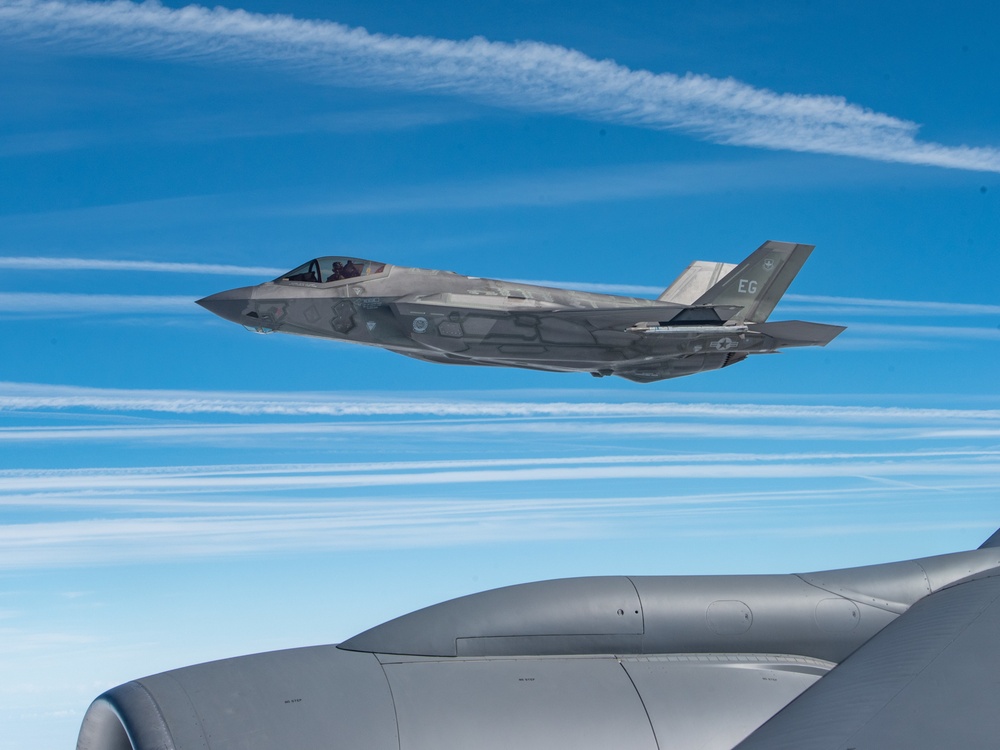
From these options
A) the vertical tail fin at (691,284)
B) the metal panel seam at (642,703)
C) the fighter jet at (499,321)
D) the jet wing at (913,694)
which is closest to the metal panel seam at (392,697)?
the metal panel seam at (642,703)

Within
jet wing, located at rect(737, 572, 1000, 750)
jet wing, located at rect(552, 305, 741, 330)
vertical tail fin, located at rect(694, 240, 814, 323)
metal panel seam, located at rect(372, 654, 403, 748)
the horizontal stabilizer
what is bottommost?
metal panel seam, located at rect(372, 654, 403, 748)

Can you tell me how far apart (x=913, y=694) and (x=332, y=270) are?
52.9 ft

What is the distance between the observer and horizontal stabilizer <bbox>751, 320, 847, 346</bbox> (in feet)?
56.1

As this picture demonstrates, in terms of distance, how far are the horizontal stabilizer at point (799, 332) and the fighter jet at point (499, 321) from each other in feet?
0.07

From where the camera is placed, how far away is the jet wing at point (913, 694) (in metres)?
2.59

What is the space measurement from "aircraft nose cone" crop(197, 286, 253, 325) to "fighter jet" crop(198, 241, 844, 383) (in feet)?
0.07

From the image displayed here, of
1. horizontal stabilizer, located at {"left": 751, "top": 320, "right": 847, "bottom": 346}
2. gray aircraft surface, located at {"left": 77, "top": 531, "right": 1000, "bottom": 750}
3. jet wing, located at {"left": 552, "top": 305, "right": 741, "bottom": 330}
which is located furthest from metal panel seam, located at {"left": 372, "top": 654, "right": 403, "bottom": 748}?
horizontal stabilizer, located at {"left": 751, "top": 320, "right": 847, "bottom": 346}

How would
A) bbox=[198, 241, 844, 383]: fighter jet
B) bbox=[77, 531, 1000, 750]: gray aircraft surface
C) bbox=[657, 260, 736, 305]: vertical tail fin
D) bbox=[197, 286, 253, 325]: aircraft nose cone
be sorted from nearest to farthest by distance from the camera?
bbox=[77, 531, 1000, 750]: gray aircraft surface < bbox=[197, 286, 253, 325]: aircraft nose cone < bbox=[198, 241, 844, 383]: fighter jet < bbox=[657, 260, 736, 305]: vertical tail fin

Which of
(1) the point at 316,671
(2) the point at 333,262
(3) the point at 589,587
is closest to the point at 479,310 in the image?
(2) the point at 333,262

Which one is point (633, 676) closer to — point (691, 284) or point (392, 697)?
point (392, 697)

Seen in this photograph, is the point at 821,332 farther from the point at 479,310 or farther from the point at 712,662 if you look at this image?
the point at 712,662

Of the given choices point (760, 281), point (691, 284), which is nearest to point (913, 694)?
point (760, 281)

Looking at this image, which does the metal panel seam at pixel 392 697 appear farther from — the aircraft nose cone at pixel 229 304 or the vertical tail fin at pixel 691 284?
the vertical tail fin at pixel 691 284

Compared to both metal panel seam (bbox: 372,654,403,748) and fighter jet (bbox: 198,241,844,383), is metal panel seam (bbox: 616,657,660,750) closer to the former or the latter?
metal panel seam (bbox: 372,654,403,748)
